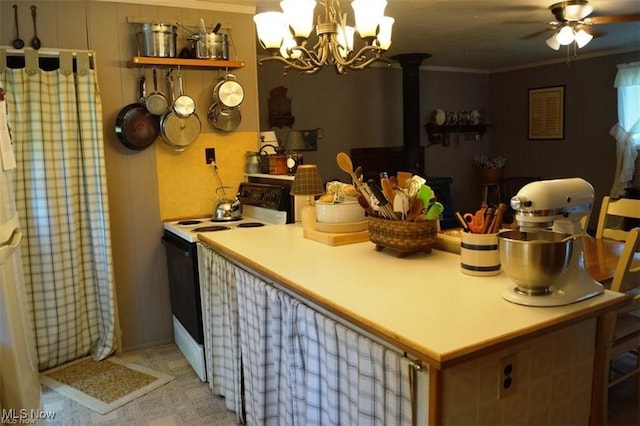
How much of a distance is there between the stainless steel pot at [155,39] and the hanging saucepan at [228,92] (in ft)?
1.20

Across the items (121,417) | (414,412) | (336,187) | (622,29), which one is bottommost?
(121,417)

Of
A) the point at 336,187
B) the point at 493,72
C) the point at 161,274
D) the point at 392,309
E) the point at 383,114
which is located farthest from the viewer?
the point at 493,72

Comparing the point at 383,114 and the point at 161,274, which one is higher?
the point at 383,114

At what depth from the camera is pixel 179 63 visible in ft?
10.0

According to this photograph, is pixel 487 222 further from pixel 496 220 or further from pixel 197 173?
pixel 197 173

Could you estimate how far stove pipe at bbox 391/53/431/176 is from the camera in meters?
6.10

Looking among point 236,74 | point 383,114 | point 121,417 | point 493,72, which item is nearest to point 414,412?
point 121,417

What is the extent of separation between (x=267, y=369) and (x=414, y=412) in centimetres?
84

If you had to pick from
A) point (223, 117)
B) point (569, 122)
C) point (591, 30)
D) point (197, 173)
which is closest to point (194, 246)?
point (197, 173)

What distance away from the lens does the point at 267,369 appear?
6.41ft

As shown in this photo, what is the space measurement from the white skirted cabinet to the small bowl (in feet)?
1.46

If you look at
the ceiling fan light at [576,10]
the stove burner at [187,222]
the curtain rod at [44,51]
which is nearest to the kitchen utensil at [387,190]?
the stove burner at [187,222]

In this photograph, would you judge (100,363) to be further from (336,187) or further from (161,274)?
(336,187)

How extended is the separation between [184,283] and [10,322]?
990 mm
